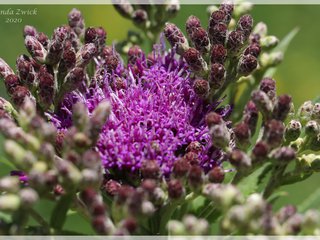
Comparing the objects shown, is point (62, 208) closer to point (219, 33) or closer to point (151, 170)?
point (151, 170)

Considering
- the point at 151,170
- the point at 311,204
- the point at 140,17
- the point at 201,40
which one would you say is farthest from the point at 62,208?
the point at 140,17

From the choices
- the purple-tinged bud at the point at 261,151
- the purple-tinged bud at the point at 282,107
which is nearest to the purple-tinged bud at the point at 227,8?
the purple-tinged bud at the point at 282,107

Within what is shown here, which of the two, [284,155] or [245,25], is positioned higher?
[245,25]

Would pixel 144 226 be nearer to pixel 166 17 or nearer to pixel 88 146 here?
pixel 88 146

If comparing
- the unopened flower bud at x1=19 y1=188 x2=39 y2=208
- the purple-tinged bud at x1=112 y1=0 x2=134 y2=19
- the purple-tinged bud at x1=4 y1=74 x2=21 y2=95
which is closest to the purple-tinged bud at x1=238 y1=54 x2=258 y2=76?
the purple-tinged bud at x1=112 y1=0 x2=134 y2=19

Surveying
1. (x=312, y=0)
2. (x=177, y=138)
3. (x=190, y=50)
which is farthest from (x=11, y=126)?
(x=312, y=0)
